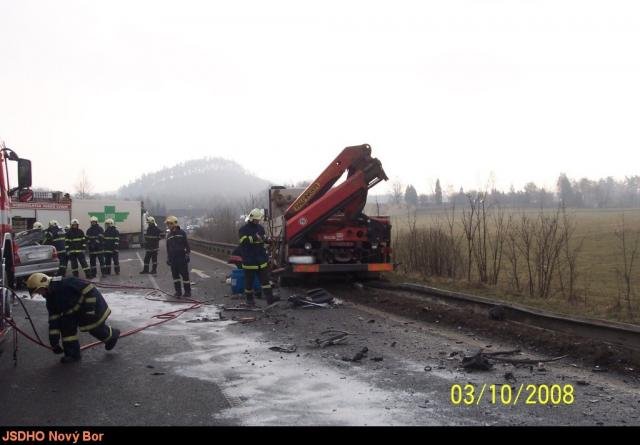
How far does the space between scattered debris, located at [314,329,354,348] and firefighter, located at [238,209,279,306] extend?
311 centimetres

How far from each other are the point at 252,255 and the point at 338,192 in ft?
8.29

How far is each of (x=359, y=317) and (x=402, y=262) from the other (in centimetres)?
642

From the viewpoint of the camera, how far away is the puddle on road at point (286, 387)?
15.1ft

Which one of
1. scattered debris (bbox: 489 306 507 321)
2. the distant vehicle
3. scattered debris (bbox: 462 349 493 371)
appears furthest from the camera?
the distant vehicle

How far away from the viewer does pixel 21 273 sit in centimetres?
1464

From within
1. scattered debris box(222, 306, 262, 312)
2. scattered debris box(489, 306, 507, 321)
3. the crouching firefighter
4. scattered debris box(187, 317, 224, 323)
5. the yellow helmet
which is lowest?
scattered debris box(187, 317, 224, 323)

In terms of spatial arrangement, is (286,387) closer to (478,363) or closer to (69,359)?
(478,363)

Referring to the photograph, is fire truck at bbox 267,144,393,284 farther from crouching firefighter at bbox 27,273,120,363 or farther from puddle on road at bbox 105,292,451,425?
crouching firefighter at bbox 27,273,120,363

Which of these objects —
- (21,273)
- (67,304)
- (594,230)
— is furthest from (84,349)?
(594,230)

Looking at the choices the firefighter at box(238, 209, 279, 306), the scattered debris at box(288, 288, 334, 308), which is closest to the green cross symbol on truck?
the firefighter at box(238, 209, 279, 306)

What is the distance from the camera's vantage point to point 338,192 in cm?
1230

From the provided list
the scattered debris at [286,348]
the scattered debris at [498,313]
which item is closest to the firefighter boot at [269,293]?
the scattered debris at [286,348]

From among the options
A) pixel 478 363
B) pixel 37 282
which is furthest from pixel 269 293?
pixel 478 363

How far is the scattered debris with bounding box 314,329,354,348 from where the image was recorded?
7.35 m
